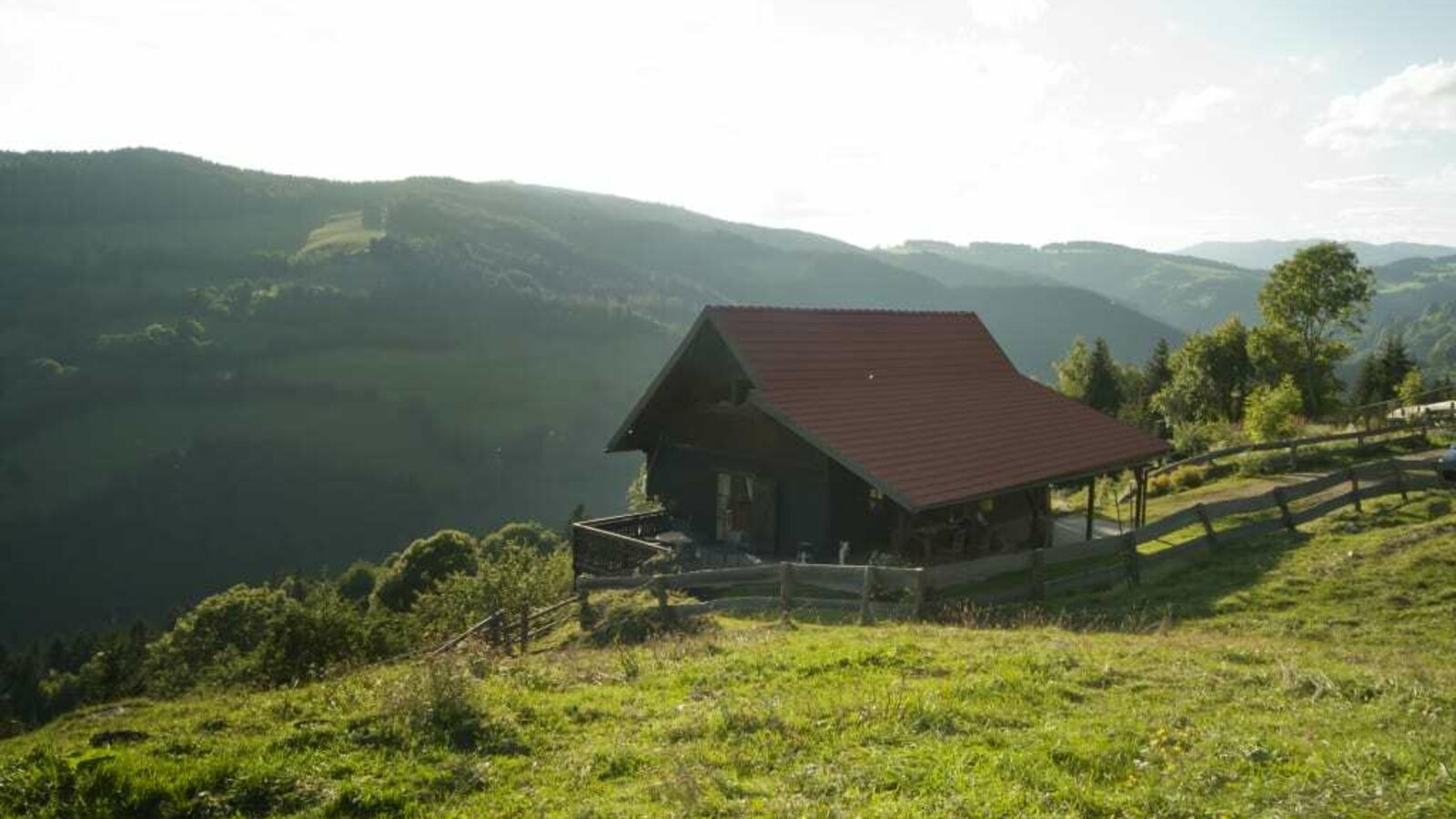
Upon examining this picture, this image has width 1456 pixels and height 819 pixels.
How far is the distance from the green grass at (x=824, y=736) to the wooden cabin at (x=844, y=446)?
7711 mm

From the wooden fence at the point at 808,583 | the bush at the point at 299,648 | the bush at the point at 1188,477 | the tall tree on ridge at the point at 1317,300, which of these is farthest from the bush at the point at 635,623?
the tall tree on ridge at the point at 1317,300

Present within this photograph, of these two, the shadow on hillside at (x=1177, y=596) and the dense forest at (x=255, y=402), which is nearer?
the shadow on hillside at (x=1177, y=596)

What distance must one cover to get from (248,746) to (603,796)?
3.42 m

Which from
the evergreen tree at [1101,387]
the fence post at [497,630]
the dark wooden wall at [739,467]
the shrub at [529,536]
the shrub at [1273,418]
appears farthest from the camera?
the evergreen tree at [1101,387]

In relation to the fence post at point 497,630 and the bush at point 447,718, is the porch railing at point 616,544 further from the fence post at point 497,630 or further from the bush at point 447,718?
the bush at point 447,718

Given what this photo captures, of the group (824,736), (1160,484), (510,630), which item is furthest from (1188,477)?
(824,736)

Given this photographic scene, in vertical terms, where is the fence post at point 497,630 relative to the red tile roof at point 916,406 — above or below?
below

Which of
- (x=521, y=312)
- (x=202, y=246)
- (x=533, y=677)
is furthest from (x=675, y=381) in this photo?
(x=202, y=246)

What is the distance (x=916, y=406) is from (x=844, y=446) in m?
4.00

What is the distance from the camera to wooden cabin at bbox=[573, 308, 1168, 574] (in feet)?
63.9

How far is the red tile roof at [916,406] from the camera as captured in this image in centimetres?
1880

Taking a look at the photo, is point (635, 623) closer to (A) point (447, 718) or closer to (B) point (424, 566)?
(A) point (447, 718)

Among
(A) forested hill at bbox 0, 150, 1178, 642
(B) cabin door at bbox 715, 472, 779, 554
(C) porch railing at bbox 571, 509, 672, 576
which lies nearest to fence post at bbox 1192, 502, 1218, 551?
(B) cabin door at bbox 715, 472, 779, 554

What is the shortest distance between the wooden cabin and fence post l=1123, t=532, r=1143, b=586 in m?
3.29
